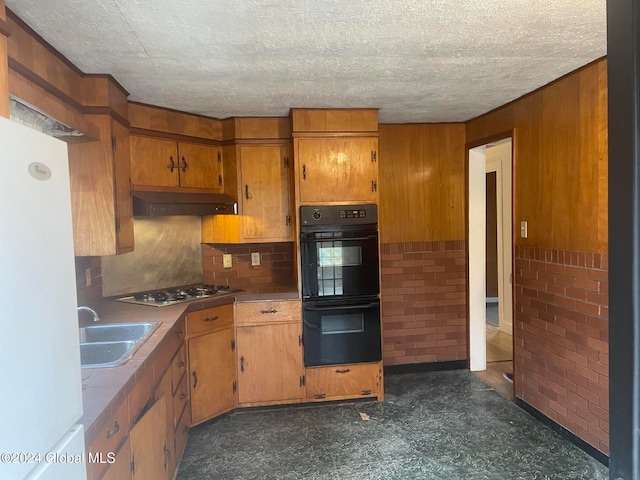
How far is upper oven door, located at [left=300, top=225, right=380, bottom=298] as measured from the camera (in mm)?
3016

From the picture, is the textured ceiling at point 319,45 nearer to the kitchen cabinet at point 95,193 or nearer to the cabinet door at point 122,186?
the cabinet door at point 122,186

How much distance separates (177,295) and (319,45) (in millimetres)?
1936

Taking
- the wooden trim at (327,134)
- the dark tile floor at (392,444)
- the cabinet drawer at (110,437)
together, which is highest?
the wooden trim at (327,134)

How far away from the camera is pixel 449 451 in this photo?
2471 millimetres

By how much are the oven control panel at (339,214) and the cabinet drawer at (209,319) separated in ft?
2.79

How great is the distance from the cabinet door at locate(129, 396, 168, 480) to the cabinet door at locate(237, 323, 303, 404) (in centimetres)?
102

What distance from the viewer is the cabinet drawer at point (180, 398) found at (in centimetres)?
227

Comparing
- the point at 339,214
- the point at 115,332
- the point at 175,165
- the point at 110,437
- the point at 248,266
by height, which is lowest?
the point at 110,437

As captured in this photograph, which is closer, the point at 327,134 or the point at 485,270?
the point at 327,134

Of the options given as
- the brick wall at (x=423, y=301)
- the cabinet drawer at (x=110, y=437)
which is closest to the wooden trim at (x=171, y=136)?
the brick wall at (x=423, y=301)

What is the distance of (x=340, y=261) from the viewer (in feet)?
10.0

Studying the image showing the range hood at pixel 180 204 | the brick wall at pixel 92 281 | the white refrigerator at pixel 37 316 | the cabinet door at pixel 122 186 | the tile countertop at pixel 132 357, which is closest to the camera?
the white refrigerator at pixel 37 316

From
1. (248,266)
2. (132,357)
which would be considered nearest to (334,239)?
(248,266)

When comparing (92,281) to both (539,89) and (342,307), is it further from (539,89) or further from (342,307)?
(539,89)
